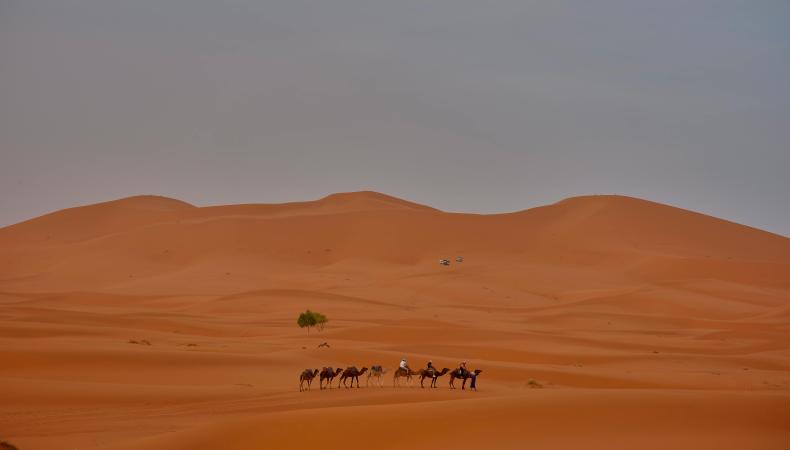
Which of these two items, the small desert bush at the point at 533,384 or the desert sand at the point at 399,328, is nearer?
the desert sand at the point at 399,328

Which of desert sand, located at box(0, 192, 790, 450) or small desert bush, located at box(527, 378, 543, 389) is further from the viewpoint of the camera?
small desert bush, located at box(527, 378, 543, 389)

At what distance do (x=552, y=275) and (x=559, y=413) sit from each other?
62.9 metres

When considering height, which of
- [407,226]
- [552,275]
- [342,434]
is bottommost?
[342,434]

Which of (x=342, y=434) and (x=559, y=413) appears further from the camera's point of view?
(x=559, y=413)

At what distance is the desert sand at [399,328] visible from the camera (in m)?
14.8

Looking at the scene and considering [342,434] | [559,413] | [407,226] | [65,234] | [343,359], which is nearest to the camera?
[342,434]

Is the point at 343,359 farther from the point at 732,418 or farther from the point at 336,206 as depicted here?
the point at 336,206

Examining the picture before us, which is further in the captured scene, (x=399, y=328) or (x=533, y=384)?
(x=399, y=328)

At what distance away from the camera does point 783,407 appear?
15.5 m

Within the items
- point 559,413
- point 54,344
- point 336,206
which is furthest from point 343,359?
point 336,206

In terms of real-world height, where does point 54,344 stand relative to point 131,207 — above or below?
below

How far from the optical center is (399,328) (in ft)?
134

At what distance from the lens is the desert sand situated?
1480 centimetres

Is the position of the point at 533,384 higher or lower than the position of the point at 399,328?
lower
